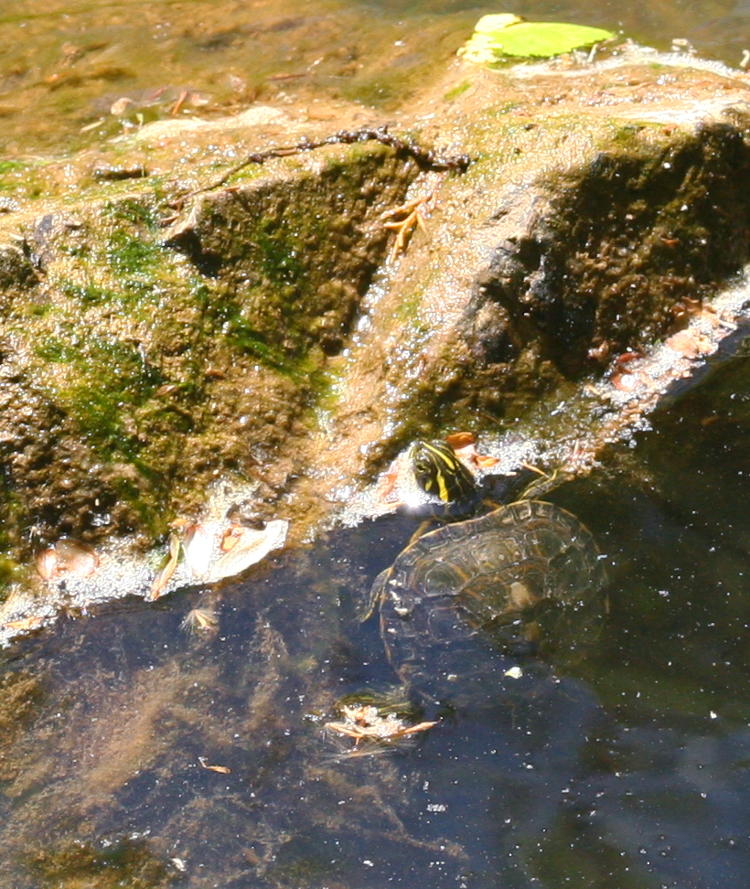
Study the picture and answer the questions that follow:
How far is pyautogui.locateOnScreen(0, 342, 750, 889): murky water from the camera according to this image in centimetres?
312

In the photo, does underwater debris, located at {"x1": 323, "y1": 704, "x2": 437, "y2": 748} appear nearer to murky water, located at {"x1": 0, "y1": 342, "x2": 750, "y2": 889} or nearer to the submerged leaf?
murky water, located at {"x1": 0, "y1": 342, "x2": 750, "y2": 889}

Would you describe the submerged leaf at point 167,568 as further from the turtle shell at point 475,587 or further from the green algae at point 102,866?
the green algae at point 102,866

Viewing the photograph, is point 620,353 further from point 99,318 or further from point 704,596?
point 99,318

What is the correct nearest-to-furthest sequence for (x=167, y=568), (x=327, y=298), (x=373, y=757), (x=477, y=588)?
1. (x=373, y=757)
2. (x=477, y=588)
3. (x=167, y=568)
4. (x=327, y=298)

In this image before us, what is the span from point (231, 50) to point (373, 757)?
17.0 feet

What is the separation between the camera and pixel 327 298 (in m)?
4.73

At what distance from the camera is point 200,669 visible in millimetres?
3736

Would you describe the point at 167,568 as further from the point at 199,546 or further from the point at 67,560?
the point at 67,560

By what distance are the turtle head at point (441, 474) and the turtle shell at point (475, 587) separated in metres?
0.18

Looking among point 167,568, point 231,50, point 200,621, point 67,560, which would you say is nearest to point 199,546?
point 167,568

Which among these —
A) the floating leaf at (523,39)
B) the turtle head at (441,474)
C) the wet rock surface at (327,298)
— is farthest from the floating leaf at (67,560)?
the floating leaf at (523,39)

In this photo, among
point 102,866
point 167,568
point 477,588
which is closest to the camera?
point 102,866

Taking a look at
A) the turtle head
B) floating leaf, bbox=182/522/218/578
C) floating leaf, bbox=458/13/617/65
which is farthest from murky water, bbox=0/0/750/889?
floating leaf, bbox=458/13/617/65

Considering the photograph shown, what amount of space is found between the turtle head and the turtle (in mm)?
159
